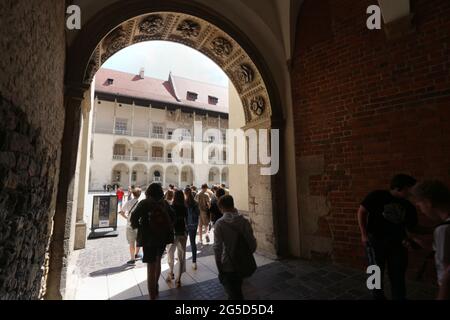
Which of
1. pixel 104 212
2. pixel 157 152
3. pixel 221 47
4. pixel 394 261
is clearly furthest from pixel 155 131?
pixel 394 261

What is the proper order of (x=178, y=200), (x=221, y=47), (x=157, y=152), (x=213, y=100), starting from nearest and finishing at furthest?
1. (x=178, y=200)
2. (x=221, y=47)
3. (x=157, y=152)
4. (x=213, y=100)

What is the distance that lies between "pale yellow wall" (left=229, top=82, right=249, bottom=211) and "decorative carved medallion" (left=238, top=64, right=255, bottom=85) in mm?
1678

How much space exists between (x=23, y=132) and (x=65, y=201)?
81.5 inches

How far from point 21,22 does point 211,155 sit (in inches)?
1378

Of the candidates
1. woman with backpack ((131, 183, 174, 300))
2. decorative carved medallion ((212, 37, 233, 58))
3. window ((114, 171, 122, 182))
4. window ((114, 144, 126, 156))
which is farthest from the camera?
window ((114, 144, 126, 156))

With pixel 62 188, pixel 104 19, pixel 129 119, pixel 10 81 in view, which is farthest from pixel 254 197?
pixel 129 119

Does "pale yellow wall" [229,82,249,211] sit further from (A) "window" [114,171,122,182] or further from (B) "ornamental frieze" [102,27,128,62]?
(A) "window" [114,171,122,182]

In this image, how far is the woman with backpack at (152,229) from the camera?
9.73 ft

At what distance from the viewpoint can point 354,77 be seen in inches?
167

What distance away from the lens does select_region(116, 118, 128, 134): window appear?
103ft

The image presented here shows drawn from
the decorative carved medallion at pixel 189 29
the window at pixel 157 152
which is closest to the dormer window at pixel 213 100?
the window at pixel 157 152

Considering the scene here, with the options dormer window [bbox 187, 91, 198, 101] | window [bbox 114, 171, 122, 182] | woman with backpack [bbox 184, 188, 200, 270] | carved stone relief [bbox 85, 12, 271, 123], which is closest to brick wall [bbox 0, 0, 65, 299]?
carved stone relief [bbox 85, 12, 271, 123]

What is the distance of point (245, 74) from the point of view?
220 inches

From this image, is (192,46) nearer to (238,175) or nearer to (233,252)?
(238,175)
